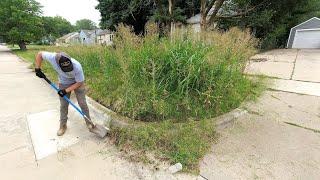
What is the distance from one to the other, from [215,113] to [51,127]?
282cm

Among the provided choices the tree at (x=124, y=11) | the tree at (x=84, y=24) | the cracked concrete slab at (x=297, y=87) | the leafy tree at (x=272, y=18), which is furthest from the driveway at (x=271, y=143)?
the tree at (x=84, y=24)

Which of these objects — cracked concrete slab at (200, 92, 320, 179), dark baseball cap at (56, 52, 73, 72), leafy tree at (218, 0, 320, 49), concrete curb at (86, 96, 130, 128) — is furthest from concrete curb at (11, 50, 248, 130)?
leafy tree at (218, 0, 320, 49)

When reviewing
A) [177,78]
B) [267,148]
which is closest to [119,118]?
[177,78]

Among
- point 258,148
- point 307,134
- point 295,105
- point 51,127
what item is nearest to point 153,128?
point 258,148

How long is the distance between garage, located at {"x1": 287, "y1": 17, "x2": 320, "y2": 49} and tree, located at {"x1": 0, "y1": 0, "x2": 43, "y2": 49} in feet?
94.1

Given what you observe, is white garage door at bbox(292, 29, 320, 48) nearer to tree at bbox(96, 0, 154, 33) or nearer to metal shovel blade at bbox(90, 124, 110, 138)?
tree at bbox(96, 0, 154, 33)

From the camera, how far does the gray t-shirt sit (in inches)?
117

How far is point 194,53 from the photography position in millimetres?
3758

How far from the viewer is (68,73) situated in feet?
9.91

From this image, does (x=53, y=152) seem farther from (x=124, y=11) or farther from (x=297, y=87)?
(x=124, y=11)

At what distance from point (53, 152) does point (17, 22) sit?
2982 centimetres

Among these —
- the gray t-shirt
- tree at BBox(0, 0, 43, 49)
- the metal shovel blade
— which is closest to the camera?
the gray t-shirt

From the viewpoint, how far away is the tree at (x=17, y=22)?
25.8m

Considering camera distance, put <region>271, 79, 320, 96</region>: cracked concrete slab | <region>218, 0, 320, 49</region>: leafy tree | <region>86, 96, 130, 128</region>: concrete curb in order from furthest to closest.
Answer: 1. <region>218, 0, 320, 49</region>: leafy tree
2. <region>271, 79, 320, 96</region>: cracked concrete slab
3. <region>86, 96, 130, 128</region>: concrete curb
